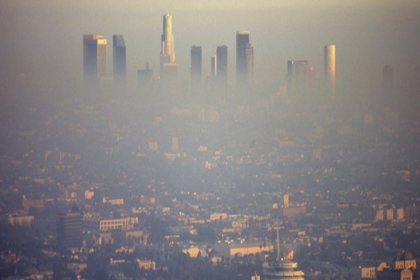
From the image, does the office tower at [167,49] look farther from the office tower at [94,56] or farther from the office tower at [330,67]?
the office tower at [330,67]

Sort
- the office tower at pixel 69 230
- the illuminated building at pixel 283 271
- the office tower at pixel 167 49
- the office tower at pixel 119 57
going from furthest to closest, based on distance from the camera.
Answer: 1. the office tower at pixel 69 230
2. the office tower at pixel 167 49
3. the office tower at pixel 119 57
4. the illuminated building at pixel 283 271

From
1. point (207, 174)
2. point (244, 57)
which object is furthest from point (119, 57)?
point (207, 174)

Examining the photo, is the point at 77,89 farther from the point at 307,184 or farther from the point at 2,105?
the point at 307,184

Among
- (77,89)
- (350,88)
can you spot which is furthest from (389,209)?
(77,89)

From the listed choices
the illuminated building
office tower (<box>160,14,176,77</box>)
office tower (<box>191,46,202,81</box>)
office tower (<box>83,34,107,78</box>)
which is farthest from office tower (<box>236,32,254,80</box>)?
the illuminated building

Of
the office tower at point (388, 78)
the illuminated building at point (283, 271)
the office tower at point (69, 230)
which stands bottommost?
the illuminated building at point (283, 271)

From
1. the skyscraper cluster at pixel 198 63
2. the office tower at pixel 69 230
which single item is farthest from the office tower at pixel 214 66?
the office tower at pixel 69 230
